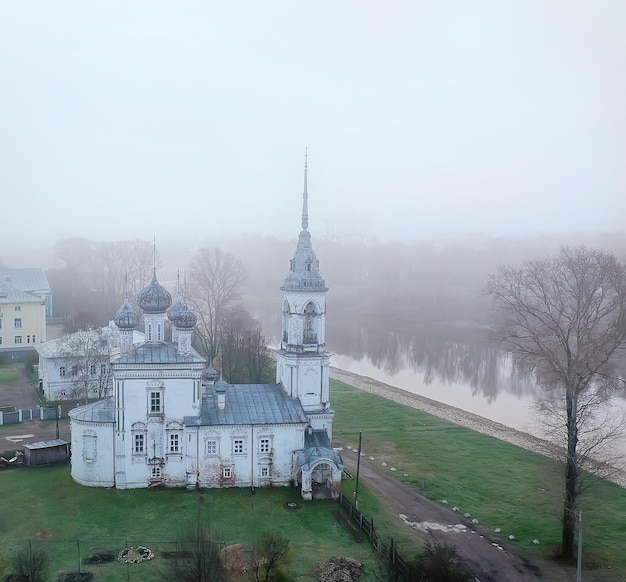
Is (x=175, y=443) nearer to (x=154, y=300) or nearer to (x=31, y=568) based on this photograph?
(x=154, y=300)

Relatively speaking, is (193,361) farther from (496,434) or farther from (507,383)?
(507,383)

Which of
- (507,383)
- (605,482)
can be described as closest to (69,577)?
(605,482)

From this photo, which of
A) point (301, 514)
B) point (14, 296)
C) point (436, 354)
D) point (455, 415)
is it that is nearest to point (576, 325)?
point (301, 514)

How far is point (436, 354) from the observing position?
48.7 metres

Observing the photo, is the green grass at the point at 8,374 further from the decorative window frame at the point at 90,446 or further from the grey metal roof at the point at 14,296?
the decorative window frame at the point at 90,446

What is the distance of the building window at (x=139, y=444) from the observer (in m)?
20.2

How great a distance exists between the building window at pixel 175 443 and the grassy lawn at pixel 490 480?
5.86 metres

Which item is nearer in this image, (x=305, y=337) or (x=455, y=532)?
(x=455, y=532)

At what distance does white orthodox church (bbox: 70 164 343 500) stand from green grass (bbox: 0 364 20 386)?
17.4 meters

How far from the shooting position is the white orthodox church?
65.9ft

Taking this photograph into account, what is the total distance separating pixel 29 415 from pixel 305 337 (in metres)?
13.4

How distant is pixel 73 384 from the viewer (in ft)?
104

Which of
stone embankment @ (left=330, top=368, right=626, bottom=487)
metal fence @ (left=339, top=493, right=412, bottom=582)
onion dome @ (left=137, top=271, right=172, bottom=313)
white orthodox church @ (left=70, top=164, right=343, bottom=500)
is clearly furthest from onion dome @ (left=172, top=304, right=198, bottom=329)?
stone embankment @ (left=330, top=368, right=626, bottom=487)

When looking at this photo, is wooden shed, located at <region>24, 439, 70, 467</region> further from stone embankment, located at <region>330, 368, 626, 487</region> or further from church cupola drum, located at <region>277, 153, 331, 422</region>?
stone embankment, located at <region>330, 368, 626, 487</region>
